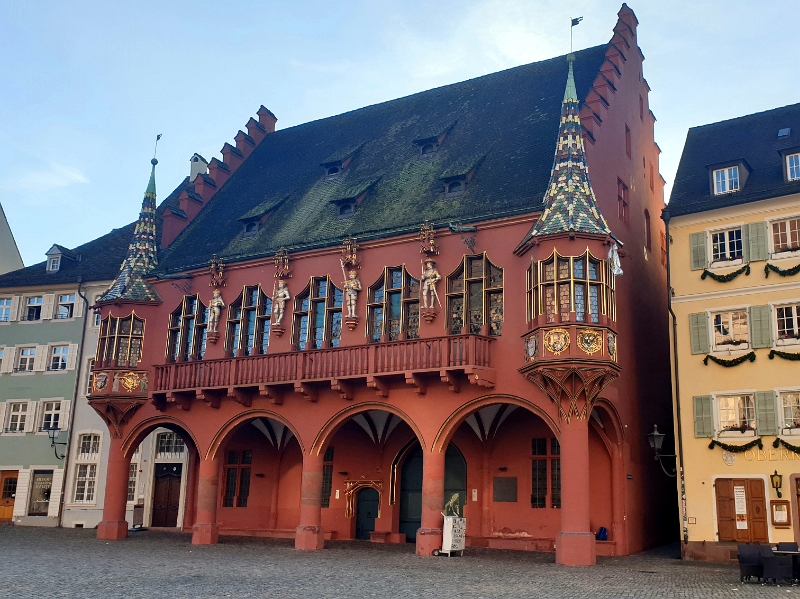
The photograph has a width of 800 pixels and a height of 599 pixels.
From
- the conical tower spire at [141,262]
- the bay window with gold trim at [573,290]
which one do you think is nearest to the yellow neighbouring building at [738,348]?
the bay window with gold trim at [573,290]

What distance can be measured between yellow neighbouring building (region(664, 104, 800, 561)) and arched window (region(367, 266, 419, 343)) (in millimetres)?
7648

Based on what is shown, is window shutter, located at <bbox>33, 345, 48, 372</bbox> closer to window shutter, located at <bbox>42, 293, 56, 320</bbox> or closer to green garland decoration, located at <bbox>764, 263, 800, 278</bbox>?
window shutter, located at <bbox>42, 293, 56, 320</bbox>

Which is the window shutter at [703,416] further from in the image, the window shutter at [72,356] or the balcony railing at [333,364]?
the window shutter at [72,356]

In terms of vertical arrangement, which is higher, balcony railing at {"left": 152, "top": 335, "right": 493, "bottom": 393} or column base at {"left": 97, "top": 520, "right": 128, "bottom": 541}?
balcony railing at {"left": 152, "top": 335, "right": 493, "bottom": 393}

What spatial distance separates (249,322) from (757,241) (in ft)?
53.3

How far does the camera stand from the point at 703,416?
2458 centimetres

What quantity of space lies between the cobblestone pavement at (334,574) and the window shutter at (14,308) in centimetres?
1538

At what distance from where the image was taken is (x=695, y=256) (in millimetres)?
25719

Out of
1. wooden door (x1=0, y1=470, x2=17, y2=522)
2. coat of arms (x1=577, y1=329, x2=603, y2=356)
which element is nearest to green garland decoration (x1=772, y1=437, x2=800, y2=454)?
coat of arms (x1=577, y1=329, x2=603, y2=356)

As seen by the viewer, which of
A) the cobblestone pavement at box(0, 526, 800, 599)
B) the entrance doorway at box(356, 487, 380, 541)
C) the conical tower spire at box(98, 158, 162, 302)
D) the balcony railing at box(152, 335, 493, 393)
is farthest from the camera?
the conical tower spire at box(98, 158, 162, 302)

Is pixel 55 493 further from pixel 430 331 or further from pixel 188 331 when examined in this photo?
pixel 430 331

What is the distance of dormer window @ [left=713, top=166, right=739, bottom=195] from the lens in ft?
85.3

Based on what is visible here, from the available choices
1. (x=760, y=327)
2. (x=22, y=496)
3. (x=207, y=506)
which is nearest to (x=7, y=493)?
(x=22, y=496)

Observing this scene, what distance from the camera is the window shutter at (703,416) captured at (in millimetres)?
24406
